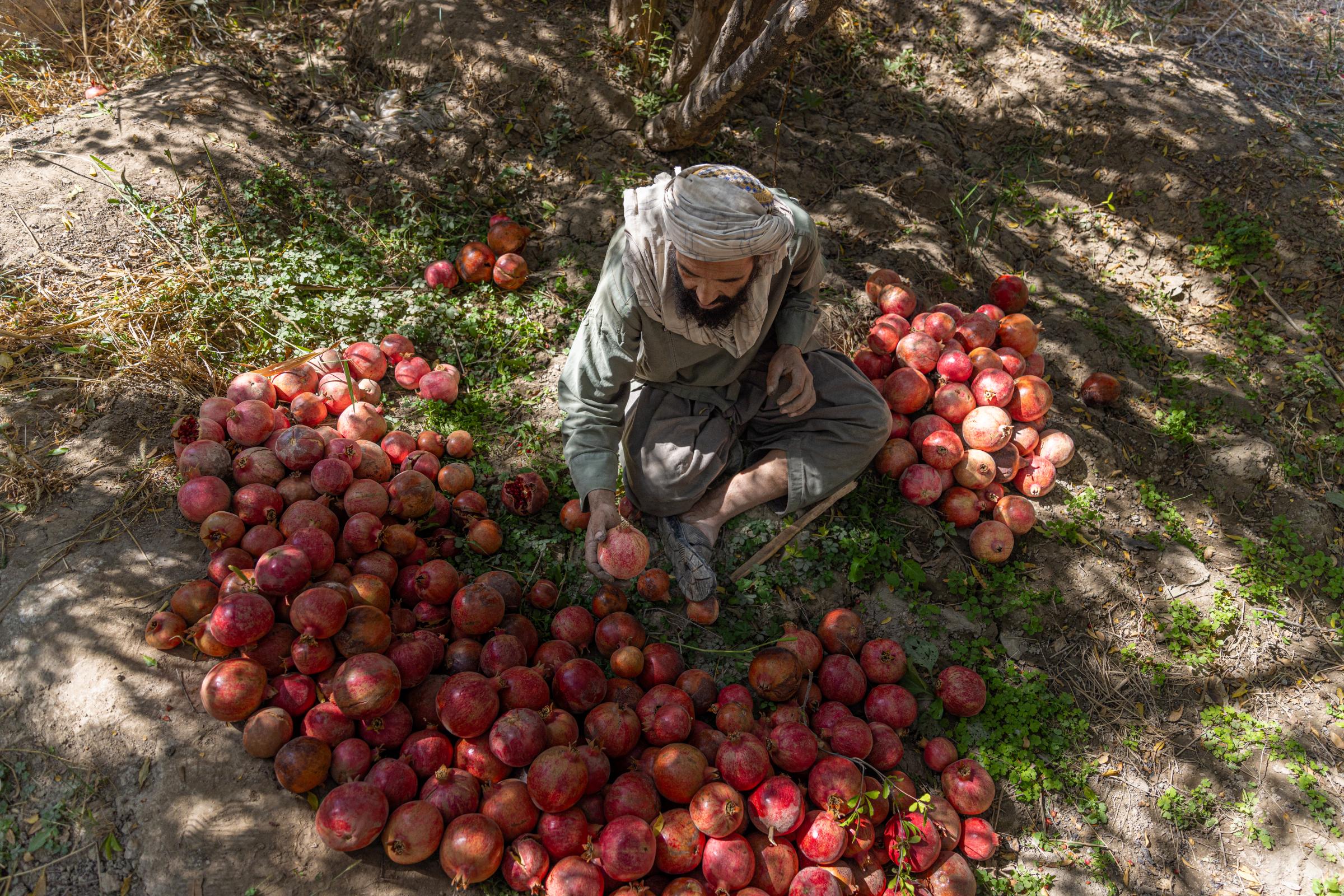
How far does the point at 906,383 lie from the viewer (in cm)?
417

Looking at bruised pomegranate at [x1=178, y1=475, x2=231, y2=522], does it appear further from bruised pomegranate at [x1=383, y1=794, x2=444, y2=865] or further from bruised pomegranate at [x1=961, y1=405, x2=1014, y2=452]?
bruised pomegranate at [x1=961, y1=405, x2=1014, y2=452]

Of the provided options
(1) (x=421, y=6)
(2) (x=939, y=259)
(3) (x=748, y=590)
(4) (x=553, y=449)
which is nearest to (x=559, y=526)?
(4) (x=553, y=449)

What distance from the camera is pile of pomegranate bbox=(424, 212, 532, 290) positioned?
4.91 meters

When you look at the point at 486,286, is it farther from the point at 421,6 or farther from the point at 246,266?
the point at 421,6

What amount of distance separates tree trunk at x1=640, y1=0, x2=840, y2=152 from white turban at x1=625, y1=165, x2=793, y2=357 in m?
1.42

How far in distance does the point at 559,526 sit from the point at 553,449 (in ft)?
1.92

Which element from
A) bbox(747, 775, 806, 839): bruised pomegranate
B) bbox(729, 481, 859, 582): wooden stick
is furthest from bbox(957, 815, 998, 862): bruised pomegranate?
bbox(729, 481, 859, 582): wooden stick

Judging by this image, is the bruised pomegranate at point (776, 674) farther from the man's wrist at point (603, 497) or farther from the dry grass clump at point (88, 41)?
the dry grass clump at point (88, 41)

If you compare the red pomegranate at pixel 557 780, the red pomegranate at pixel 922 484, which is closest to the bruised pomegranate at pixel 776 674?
the red pomegranate at pixel 557 780

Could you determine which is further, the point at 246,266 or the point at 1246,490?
the point at 246,266

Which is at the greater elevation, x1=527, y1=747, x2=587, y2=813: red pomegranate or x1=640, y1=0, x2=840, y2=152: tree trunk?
x1=640, y1=0, x2=840, y2=152: tree trunk

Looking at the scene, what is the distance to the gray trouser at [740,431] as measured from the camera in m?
→ 3.71

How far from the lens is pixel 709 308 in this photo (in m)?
3.01

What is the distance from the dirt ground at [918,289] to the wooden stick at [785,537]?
0.87ft
